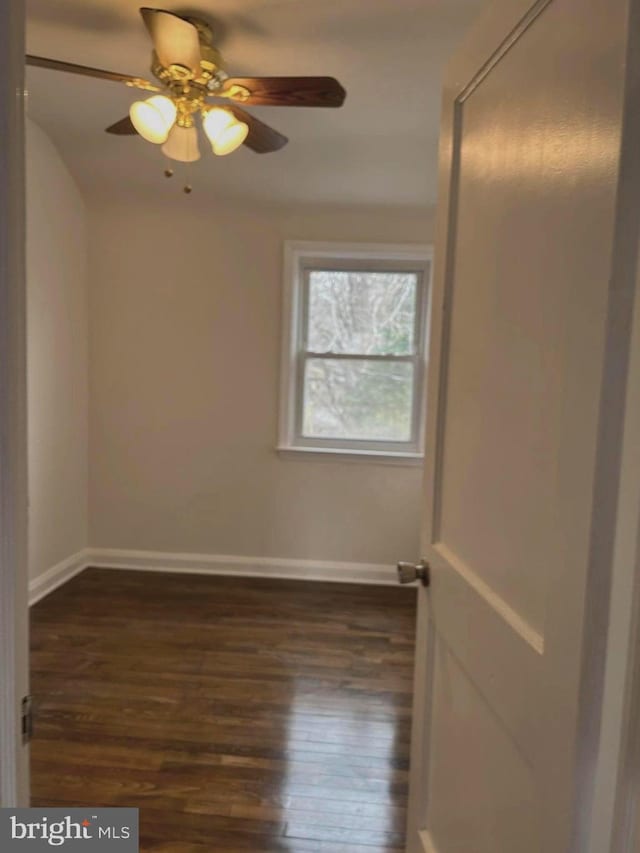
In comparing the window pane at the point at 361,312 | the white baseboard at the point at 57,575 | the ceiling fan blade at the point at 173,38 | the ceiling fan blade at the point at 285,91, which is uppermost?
the ceiling fan blade at the point at 173,38

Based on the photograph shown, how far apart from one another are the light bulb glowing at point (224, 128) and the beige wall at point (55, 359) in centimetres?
150

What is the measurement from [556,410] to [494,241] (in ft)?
1.27

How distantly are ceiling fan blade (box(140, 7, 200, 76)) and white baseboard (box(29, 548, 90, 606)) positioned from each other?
2.73 m

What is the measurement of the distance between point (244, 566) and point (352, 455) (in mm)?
1025

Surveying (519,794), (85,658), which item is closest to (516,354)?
(519,794)

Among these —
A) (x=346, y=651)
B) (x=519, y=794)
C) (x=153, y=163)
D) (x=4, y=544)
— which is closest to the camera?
(x=4, y=544)

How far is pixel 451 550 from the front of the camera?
127 centimetres

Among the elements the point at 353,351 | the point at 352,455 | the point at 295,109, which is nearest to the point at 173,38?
the point at 295,109

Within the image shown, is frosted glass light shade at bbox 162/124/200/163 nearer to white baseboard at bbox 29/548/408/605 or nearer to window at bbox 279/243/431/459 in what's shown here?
window at bbox 279/243/431/459

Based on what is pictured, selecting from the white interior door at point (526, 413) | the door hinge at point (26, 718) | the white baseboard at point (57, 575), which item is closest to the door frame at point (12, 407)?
the door hinge at point (26, 718)

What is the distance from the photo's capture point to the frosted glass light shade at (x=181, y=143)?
2.14m

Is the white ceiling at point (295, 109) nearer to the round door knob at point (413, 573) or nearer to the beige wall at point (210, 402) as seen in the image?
the beige wall at point (210, 402)

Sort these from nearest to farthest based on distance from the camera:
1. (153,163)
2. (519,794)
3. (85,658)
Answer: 1. (519,794)
2. (85,658)
3. (153,163)

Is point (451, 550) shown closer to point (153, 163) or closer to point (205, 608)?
point (205, 608)
